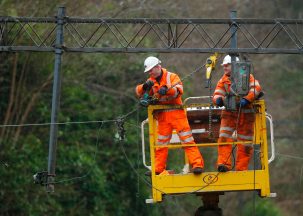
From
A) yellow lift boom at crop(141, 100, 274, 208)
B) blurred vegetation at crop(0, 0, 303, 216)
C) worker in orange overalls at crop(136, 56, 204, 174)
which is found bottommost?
yellow lift boom at crop(141, 100, 274, 208)

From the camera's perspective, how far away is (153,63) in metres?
22.6

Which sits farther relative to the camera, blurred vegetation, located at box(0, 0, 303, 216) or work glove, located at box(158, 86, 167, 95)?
blurred vegetation, located at box(0, 0, 303, 216)

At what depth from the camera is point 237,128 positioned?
908 inches

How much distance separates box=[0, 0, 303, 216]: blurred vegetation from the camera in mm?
37938

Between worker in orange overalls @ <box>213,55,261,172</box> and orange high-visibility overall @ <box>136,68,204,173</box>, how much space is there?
55 cm

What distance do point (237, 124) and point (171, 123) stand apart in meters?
1.30

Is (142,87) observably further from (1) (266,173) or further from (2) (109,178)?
(2) (109,178)

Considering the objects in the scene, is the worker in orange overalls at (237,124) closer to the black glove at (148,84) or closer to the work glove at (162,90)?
the work glove at (162,90)

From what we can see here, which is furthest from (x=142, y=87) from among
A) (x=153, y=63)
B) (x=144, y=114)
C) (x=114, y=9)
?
(x=144, y=114)

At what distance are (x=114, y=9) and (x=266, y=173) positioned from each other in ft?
54.6

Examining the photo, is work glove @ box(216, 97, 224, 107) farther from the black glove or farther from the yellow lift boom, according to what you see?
the black glove

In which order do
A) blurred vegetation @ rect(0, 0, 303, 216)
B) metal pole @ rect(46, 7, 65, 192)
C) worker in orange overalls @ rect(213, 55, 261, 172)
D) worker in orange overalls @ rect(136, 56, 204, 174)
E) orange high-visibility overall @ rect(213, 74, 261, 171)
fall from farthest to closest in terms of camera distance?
1. blurred vegetation @ rect(0, 0, 303, 216)
2. metal pole @ rect(46, 7, 65, 192)
3. orange high-visibility overall @ rect(213, 74, 261, 171)
4. worker in orange overalls @ rect(213, 55, 261, 172)
5. worker in orange overalls @ rect(136, 56, 204, 174)

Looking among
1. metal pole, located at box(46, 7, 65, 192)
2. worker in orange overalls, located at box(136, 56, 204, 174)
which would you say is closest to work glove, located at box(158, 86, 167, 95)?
worker in orange overalls, located at box(136, 56, 204, 174)

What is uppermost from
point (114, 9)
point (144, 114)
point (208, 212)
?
point (114, 9)
